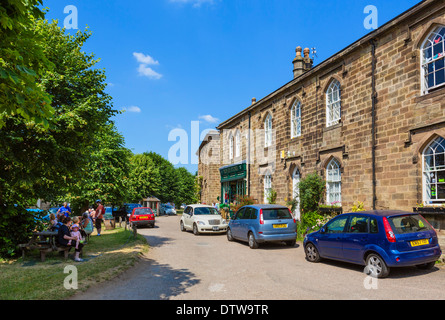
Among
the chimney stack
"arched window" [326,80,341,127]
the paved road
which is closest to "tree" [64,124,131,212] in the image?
the chimney stack

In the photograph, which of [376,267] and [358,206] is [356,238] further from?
[358,206]

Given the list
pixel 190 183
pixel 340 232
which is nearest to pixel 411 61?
pixel 340 232

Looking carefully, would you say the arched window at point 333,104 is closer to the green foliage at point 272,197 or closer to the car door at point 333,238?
the green foliage at point 272,197

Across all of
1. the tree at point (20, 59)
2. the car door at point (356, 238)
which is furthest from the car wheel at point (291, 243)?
the tree at point (20, 59)

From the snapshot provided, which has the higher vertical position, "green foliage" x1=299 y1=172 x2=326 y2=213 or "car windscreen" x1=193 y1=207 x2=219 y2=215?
"green foliage" x1=299 y1=172 x2=326 y2=213

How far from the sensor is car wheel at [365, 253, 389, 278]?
7.56 meters

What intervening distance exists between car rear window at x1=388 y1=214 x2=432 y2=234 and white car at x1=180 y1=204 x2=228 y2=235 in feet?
35.1

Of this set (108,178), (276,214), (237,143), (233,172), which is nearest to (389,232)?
(276,214)

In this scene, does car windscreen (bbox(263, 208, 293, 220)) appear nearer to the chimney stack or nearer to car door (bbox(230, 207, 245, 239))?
car door (bbox(230, 207, 245, 239))

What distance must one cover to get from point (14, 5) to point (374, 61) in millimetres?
12456

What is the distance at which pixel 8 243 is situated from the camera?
10250 mm

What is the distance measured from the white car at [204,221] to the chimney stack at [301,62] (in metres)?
10.2

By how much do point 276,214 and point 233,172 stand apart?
14.2m

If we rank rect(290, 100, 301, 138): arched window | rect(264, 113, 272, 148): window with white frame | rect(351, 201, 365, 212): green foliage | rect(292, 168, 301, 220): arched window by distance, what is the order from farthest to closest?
rect(264, 113, 272, 148): window with white frame
rect(290, 100, 301, 138): arched window
rect(292, 168, 301, 220): arched window
rect(351, 201, 365, 212): green foliage
